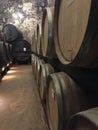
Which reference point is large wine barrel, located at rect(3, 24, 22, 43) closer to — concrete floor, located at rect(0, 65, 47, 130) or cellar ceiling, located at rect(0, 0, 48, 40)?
cellar ceiling, located at rect(0, 0, 48, 40)

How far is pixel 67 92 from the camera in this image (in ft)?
3.68

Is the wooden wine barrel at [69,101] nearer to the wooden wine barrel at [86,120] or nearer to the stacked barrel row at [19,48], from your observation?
the wooden wine barrel at [86,120]

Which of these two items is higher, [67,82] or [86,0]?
[86,0]

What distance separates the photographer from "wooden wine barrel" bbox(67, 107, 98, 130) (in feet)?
1.95

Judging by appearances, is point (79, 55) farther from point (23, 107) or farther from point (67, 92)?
point (23, 107)

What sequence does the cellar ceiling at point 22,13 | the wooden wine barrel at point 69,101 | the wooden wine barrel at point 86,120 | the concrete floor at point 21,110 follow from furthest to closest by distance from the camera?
the cellar ceiling at point 22,13 < the concrete floor at point 21,110 < the wooden wine barrel at point 69,101 < the wooden wine barrel at point 86,120

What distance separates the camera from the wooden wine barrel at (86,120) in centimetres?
60

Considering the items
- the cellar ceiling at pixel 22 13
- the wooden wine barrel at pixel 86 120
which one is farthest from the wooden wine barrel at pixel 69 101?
the cellar ceiling at pixel 22 13

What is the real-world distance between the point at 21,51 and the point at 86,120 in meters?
10.2

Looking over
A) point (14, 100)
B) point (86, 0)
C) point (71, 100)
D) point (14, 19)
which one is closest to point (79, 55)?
point (86, 0)

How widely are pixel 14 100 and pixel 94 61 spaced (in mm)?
2981

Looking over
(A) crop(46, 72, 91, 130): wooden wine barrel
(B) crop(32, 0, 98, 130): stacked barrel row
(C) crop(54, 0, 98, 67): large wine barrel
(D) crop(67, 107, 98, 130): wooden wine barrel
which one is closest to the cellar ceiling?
(B) crop(32, 0, 98, 130): stacked barrel row

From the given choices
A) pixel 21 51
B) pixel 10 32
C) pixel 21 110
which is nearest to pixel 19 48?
pixel 21 51

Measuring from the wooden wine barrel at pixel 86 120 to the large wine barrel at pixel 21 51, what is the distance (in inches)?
396
